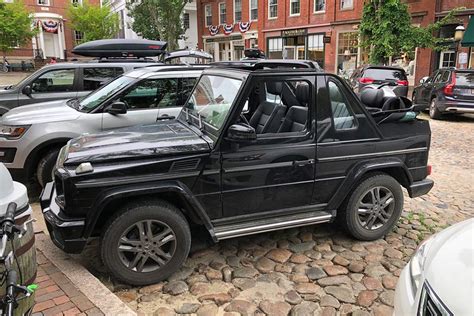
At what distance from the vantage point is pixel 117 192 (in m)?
3.38

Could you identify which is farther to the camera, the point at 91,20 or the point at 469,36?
the point at 91,20

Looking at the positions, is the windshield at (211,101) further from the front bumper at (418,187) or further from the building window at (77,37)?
the building window at (77,37)

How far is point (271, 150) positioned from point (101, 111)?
2955 millimetres

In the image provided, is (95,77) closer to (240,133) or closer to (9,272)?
(240,133)

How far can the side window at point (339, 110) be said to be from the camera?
4238 mm

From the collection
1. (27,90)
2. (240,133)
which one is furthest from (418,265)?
(27,90)

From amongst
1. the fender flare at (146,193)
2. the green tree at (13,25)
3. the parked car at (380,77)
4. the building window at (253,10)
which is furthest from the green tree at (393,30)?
the green tree at (13,25)

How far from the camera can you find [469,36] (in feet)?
65.1

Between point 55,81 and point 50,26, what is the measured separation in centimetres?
4241

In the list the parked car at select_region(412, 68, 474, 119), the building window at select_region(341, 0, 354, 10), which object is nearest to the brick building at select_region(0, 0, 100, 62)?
the building window at select_region(341, 0, 354, 10)

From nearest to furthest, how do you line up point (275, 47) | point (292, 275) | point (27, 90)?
point (292, 275) → point (27, 90) → point (275, 47)

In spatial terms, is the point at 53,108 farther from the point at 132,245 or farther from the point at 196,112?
the point at 132,245

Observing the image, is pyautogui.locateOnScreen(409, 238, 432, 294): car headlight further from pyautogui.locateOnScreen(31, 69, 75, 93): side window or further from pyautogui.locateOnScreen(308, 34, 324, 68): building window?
pyautogui.locateOnScreen(308, 34, 324, 68): building window

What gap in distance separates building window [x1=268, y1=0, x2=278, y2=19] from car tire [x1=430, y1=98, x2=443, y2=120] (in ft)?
65.9
